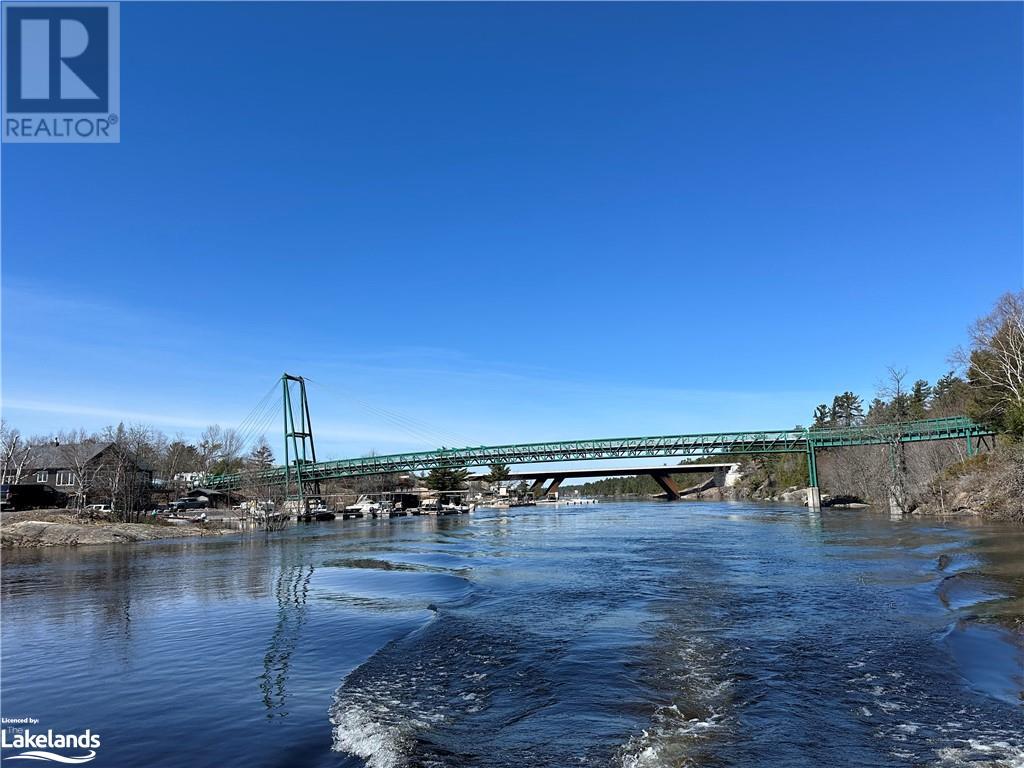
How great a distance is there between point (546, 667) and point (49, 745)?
A: 7334 millimetres

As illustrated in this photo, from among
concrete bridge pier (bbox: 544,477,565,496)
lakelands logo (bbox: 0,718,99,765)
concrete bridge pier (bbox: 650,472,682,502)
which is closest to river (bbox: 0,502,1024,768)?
lakelands logo (bbox: 0,718,99,765)

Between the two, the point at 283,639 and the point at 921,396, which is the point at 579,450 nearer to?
the point at 921,396

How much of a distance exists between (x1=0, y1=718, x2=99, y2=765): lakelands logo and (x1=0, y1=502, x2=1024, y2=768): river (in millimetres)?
214

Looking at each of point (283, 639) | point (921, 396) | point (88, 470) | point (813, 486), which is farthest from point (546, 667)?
point (921, 396)

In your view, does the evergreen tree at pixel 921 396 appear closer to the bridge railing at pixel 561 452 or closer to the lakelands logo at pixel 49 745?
the bridge railing at pixel 561 452

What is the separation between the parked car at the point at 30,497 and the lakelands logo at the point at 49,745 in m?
68.9

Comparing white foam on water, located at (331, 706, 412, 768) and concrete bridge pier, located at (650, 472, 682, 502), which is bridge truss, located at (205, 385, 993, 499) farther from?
white foam on water, located at (331, 706, 412, 768)

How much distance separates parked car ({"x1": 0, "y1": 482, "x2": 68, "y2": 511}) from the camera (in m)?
62.0

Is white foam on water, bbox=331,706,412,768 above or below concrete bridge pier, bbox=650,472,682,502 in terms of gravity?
above

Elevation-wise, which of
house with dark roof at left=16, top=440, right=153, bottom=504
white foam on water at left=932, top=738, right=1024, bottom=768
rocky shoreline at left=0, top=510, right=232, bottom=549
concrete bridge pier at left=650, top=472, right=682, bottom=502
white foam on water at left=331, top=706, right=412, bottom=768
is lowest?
concrete bridge pier at left=650, top=472, right=682, bottom=502

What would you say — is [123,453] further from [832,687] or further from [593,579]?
[832,687]

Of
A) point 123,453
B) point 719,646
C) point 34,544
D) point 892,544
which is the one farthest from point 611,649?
point 123,453

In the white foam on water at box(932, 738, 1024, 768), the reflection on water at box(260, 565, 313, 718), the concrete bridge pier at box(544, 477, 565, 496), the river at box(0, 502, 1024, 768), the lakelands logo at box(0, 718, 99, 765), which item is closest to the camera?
the white foam on water at box(932, 738, 1024, 768)

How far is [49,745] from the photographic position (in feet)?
26.6
